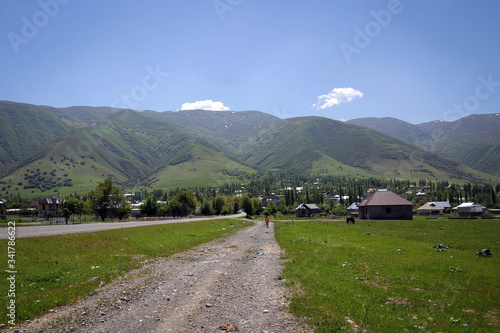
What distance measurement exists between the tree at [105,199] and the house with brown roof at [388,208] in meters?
64.0

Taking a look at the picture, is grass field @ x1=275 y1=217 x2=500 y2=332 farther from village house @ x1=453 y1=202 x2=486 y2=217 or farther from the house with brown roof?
village house @ x1=453 y1=202 x2=486 y2=217

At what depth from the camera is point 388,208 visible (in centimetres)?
7200

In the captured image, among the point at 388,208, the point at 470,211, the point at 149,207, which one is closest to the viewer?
the point at 388,208

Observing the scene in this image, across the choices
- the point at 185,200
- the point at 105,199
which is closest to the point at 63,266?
the point at 105,199

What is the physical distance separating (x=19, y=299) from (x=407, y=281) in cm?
1585

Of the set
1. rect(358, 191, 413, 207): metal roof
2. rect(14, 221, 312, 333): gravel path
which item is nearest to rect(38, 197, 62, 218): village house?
rect(358, 191, 413, 207): metal roof

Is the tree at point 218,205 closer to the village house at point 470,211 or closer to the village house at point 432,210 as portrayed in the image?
the village house at point 470,211

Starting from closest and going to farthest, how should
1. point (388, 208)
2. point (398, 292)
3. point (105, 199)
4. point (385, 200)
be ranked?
point (398, 292), point (105, 199), point (388, 208), point (385, 200)

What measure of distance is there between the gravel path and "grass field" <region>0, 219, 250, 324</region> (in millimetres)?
924

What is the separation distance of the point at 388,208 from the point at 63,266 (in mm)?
73467

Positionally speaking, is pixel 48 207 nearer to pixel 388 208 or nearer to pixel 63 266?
pixel 63 266

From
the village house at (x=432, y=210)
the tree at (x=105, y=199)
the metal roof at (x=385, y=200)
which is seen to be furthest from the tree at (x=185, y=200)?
the village house at (x=432, y=210)

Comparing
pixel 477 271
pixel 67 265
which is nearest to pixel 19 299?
pixel 67 265

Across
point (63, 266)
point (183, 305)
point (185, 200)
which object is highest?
point (185, 200)
